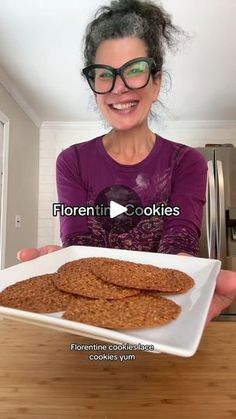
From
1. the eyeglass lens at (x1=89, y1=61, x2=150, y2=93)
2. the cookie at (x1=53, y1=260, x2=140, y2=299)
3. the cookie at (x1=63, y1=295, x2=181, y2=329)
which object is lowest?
the cookie at (x1=63, y1=295, x2=181, y2=329)

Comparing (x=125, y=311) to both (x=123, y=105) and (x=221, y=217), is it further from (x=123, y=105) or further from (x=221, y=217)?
(x=221, y=217)

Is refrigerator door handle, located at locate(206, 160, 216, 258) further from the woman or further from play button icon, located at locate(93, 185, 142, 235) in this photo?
play button icon, located at locate(93, 185, 142, 235)

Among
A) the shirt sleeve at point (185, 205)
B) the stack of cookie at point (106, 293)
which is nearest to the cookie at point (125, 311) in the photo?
the stack of cookie at point (106, 293)

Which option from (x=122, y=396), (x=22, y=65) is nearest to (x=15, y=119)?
(x=22, y=65)

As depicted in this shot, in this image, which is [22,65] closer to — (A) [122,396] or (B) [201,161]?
(B) [201,161]

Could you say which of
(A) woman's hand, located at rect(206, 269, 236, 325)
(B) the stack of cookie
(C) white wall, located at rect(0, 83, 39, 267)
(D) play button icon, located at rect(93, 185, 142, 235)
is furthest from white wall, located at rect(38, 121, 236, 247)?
(A) woman's hand, located at rect(206, 269, 236, 325)

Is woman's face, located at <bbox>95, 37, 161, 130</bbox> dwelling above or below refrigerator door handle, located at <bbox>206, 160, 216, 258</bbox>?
above

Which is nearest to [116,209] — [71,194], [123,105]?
[71,194]
